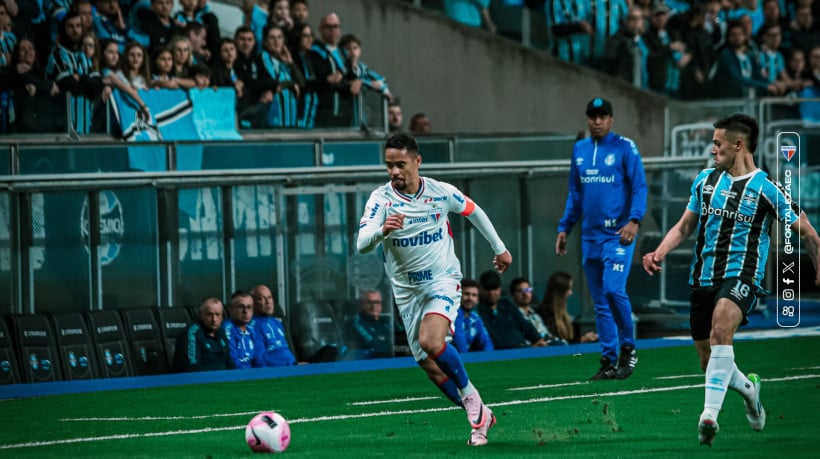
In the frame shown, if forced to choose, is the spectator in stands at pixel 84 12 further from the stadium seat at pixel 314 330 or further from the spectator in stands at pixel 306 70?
the stadium seat at pixel 314 330

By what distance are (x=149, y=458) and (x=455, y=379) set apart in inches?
77.2

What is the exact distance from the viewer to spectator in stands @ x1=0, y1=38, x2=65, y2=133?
1528 centimetres

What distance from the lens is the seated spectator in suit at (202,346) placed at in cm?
1465

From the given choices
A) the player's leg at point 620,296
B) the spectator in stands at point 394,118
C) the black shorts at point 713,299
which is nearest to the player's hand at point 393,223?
the black shorts at point 713,299

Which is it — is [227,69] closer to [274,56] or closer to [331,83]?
[274,56]

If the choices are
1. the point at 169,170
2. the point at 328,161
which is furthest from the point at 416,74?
the point at 169,170

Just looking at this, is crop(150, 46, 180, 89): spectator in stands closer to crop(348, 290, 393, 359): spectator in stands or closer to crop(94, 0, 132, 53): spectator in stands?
crop(94, 0, 132, 53): spectator in stands

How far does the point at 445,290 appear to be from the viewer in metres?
9.46

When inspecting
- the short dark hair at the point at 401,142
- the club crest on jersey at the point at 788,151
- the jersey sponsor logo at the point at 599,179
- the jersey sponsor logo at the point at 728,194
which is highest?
the club crest on jersey at the point at 788,151

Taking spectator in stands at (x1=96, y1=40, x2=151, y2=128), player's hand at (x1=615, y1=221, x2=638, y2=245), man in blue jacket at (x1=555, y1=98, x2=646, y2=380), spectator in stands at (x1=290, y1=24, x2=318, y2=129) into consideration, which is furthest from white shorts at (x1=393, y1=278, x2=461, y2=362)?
spectator in stands at (x1=290, y1=24, x2=318, y2=129)

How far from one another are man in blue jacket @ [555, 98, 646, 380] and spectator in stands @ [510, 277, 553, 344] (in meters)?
3.88

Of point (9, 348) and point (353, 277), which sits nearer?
point (9, 348)

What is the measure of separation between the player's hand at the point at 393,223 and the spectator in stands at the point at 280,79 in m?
8.59

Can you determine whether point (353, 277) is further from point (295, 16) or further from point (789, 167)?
point (789, 167)
